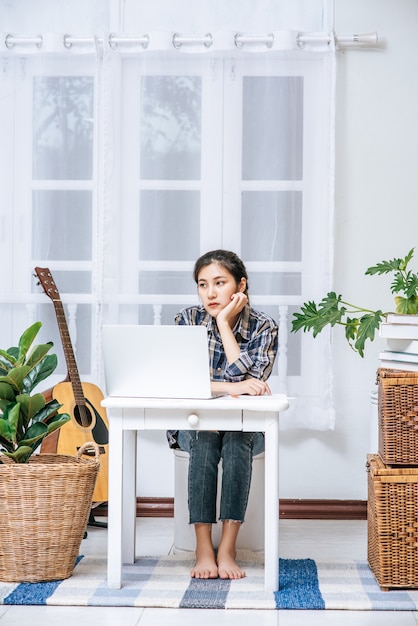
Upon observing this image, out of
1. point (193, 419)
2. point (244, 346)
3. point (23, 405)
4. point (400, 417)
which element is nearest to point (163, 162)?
point (244, 346)

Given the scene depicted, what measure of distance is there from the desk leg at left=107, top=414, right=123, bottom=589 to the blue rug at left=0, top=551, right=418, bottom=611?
0.21 ft

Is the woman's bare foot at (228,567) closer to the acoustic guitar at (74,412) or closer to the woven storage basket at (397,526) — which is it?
the woven storage basket at (397,526)

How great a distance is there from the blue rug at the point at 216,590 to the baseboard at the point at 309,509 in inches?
35.2

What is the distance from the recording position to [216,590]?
253 centimetres

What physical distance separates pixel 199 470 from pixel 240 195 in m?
1.37

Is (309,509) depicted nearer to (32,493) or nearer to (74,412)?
(74,412)

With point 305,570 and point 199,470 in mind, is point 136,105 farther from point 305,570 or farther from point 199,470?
point 305,570

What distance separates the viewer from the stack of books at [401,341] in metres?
2.64

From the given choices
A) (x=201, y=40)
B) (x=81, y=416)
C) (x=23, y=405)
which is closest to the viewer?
(x=23, y=405)

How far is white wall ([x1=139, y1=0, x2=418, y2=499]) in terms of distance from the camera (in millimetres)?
3773

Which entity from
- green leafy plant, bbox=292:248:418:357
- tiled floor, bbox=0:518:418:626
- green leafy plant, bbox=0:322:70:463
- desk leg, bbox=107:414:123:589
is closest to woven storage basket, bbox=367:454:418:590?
tiled floor, bbox=0:518:418:626

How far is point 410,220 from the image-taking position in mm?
3775

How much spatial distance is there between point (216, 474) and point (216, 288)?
0.63m

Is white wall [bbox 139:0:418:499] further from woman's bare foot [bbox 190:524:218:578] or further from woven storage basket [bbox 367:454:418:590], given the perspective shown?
woven storage basket [bbox 367:454:418:590]
